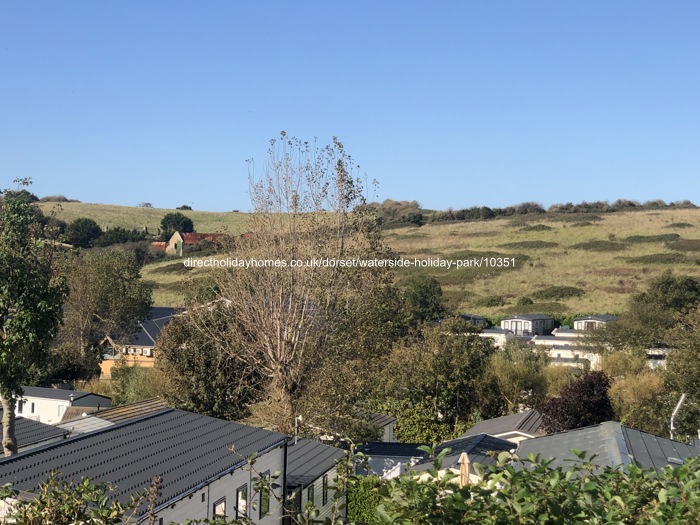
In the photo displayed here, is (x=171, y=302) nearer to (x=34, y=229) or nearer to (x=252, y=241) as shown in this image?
(x=252, y=241)

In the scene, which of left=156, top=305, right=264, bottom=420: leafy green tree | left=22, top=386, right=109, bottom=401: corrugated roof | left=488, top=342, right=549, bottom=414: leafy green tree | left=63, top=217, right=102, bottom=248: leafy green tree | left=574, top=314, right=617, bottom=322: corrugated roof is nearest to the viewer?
left=156, top=305, right=264, bottom=420: leafy green tree

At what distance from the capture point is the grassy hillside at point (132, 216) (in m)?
106

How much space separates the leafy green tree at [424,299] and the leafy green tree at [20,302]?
115 ft

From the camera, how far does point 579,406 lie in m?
25.1

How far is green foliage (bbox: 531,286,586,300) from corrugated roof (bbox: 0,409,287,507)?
48800mm

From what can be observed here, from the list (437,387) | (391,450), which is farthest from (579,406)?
(391,450)

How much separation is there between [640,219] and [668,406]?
223ft

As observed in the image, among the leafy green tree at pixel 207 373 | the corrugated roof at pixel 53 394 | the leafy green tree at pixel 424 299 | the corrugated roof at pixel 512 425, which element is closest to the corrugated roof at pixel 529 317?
the leafy green tree at pixel 424 299

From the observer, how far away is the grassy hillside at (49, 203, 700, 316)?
59906 mm

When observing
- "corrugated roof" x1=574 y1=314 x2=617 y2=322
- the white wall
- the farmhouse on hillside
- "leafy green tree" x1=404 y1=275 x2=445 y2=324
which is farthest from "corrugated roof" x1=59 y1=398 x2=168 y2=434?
the farmhouse on hillside

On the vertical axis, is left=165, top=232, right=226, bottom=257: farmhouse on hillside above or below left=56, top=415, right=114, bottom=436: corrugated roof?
above

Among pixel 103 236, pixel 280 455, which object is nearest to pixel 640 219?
pixel 103 236

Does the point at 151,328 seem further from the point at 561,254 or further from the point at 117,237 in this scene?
the point at 117,237

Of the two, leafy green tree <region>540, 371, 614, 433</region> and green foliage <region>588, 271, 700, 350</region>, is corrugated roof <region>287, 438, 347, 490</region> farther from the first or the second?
green foliage <region>588, 271, 700, 350</region>
